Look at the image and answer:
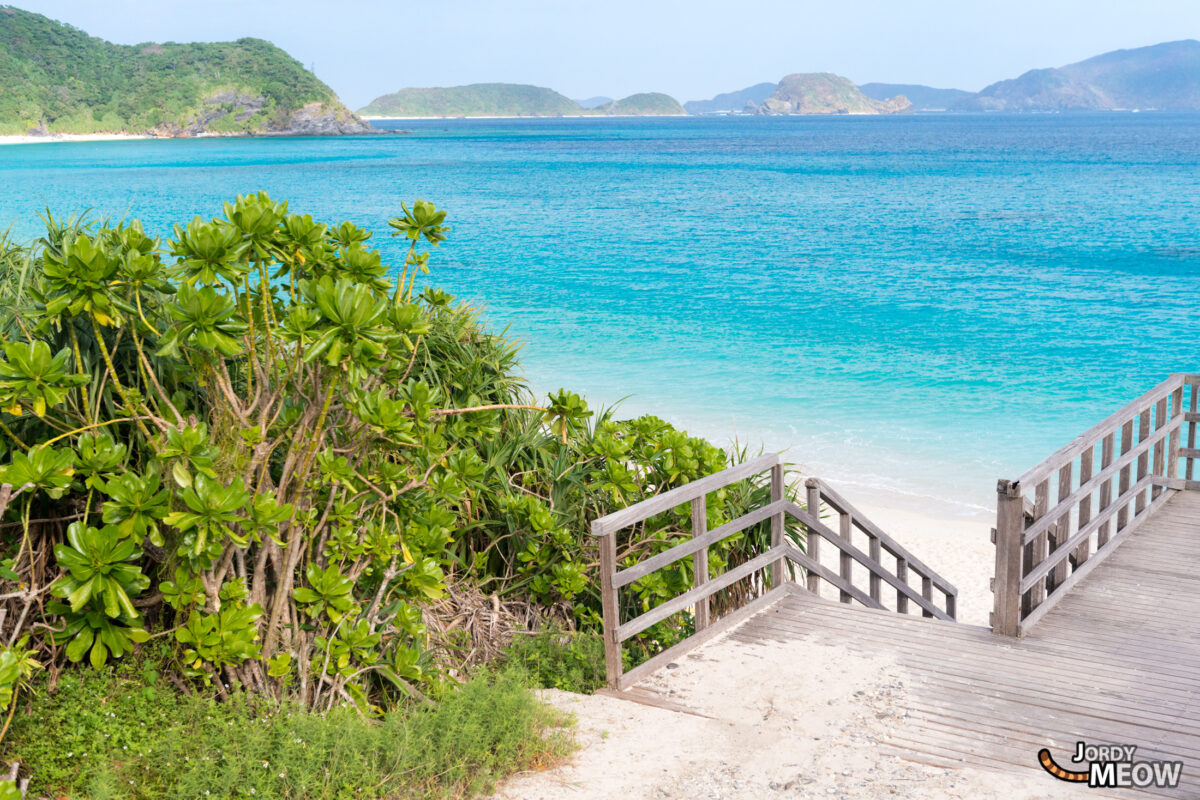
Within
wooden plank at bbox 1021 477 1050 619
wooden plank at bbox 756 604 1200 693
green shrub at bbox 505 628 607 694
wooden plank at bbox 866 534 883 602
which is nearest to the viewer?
wooden plank at bbox 756 604 1200 693

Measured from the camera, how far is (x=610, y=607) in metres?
5.04

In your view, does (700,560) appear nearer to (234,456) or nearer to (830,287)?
(234,456)

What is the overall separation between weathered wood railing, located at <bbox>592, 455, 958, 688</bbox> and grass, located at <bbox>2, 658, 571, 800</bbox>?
76 centimetres

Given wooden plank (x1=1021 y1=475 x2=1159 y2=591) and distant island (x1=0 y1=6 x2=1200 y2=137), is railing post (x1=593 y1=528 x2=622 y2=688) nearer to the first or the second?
wooden plank (x1=1021 y1=475 x2=1159 y2=591)

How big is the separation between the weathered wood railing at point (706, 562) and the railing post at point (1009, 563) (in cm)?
123

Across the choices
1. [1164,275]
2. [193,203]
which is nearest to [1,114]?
[193,203]

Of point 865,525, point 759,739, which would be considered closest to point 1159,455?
point 865,525

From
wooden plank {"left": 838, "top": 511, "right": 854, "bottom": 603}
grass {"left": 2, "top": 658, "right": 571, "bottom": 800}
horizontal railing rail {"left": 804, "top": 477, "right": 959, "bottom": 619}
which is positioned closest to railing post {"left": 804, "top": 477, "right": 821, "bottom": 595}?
horizontal railing rail {"left": 804, "top": 477, "right": 959, "bottom": 619}

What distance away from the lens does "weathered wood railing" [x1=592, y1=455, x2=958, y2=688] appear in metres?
5.05

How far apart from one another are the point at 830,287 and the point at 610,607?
85.2ft

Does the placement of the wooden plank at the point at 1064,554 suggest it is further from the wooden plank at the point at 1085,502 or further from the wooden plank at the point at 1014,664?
the wooden plank at the point at 1014,664

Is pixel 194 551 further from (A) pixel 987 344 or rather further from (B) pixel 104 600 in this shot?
(A) pixel 987 344

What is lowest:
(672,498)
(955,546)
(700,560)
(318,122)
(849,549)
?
(955,546)

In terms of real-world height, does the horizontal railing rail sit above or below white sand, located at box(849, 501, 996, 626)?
above
